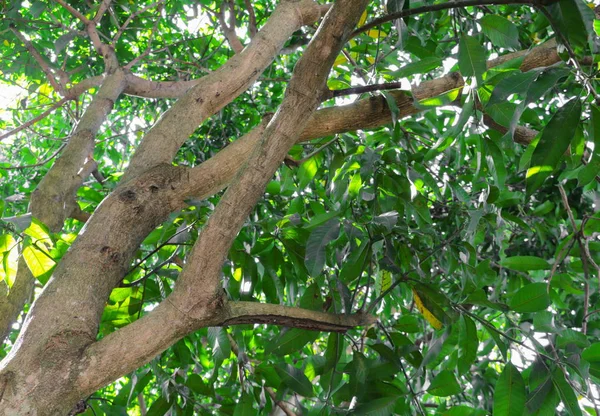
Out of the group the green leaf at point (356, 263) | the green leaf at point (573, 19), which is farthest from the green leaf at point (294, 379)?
the green leaf at point (573, 19)

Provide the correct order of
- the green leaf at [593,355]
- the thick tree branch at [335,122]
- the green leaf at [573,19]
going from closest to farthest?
the green leaf at [573,19] < the green leaf at [593,355] < the thick tree branch at [335,122]

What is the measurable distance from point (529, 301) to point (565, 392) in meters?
0.23

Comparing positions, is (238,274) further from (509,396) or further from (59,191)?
(509,396)

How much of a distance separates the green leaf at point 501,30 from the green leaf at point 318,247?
0.47 meters

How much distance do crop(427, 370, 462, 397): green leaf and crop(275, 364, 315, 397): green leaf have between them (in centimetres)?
28

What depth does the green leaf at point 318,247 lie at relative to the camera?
4.03 feet

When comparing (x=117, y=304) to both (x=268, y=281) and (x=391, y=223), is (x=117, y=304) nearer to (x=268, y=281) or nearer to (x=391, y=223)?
(x=268, y=281)

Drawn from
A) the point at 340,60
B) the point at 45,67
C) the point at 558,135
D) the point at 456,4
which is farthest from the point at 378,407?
the point at 45,67

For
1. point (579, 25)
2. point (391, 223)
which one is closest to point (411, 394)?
point (391, 223)

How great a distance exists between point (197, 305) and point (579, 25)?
67cm

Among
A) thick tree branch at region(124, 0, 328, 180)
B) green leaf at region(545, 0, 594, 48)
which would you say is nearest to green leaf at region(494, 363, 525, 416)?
green leaf at region(545, 0, 594, 48)

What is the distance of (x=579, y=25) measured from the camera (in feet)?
2.56

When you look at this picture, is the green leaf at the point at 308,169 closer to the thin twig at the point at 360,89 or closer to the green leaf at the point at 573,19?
the thin twig at the point at 360,89

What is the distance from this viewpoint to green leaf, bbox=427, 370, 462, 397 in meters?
1.39
